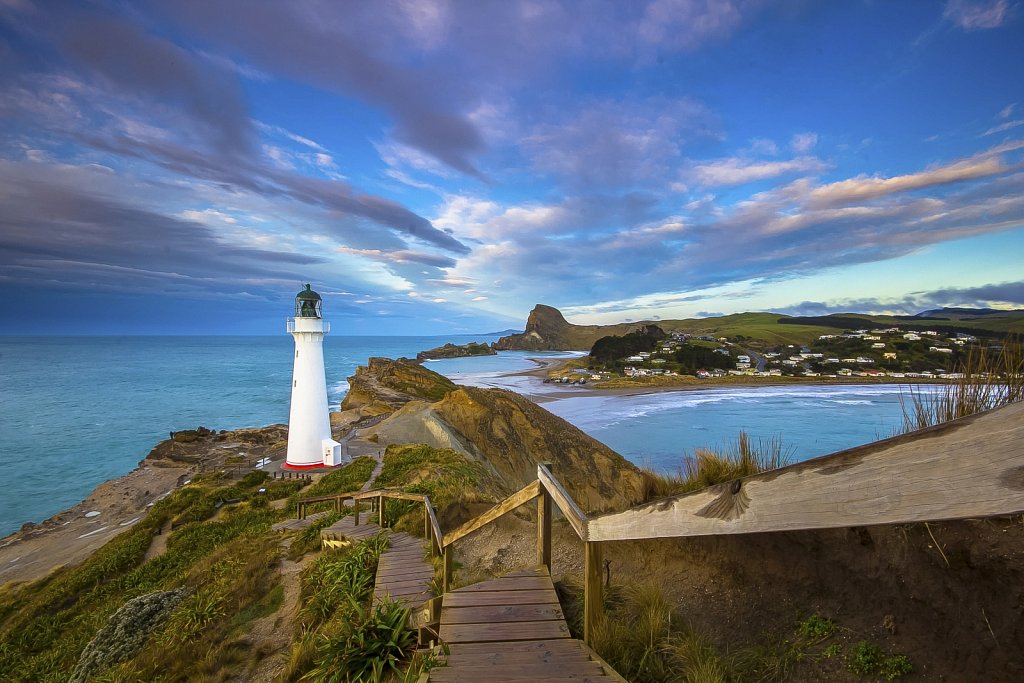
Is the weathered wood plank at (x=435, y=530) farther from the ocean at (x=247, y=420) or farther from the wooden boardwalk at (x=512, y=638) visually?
the ocean at (x=247, y=420)

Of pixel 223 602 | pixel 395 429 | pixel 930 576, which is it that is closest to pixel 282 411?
pixel 395 429

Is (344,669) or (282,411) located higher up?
(344,669)

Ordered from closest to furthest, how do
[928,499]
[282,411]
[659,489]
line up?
[928,499]
[659,489]
[282,411]

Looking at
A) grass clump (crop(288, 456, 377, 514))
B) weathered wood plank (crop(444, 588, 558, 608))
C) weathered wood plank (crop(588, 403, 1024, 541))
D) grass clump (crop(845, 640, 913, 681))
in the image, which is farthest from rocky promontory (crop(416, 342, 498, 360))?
weathered wood plank (crop(588, 403, 1024, 541))

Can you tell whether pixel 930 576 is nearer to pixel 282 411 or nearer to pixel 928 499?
pixel 928 499

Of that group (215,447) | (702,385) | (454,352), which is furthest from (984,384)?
(454,352)

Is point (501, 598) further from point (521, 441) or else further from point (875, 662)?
point (521, 441)
